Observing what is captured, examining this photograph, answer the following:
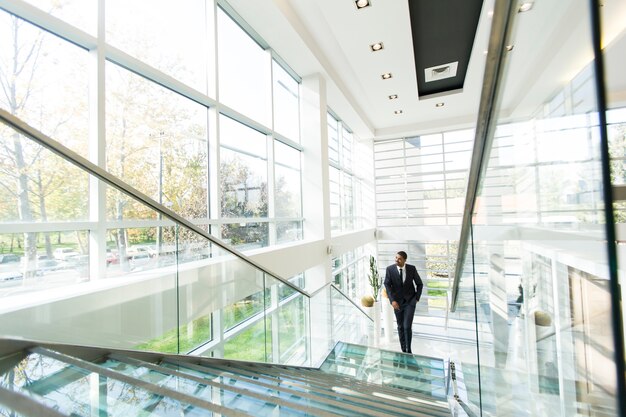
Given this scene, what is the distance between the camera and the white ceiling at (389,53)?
732 mm

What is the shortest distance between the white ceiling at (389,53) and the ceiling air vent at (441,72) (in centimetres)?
32

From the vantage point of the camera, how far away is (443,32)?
532 centimetres

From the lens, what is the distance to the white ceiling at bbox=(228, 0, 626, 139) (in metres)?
0.73

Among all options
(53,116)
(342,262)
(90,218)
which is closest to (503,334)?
(90,218)

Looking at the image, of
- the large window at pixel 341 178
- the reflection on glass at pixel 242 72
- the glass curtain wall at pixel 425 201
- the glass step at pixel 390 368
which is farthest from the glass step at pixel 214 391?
the glass curtain wall at pixel 425 201

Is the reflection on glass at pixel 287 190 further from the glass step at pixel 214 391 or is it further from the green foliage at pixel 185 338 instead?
the glass step at pixel 214 391

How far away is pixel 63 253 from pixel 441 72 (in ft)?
23.3

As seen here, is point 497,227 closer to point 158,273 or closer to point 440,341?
point 158,273

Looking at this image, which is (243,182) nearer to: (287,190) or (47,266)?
(287,190)

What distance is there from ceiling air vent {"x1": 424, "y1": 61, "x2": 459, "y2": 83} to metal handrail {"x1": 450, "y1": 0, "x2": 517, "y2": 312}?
563 cm

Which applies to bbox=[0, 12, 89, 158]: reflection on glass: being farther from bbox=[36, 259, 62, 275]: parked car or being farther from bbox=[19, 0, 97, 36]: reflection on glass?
bbox=[36, 259, 62, 275]: parked car

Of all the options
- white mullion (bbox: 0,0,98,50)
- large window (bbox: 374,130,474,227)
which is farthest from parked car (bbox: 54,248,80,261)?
large window (bbox: 374,130,474,227)

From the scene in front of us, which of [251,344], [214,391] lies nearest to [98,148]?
[251,344]

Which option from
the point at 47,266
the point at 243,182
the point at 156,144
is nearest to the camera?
the point at 47,266
